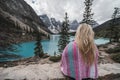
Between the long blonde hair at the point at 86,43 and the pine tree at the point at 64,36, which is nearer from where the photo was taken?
the long blonde hair at the point at 86,43

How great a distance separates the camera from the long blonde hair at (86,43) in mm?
2848

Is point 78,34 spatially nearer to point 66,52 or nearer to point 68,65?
point 66,52

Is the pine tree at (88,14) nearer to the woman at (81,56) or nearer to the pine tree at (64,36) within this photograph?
the pine tree at (64,36)

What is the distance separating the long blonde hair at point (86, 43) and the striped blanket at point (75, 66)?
8 cm

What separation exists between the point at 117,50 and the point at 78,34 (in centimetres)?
1737

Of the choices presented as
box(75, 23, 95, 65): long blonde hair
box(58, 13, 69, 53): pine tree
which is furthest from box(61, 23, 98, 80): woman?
box(58, 13, 69, 53): pine tree

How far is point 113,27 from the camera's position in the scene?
156 feet

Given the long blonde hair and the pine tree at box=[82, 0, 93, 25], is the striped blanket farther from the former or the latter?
the pine tree at box=[82, 0, 93, 25]

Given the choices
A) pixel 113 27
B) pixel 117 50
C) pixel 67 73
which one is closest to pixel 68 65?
pixel 67 73

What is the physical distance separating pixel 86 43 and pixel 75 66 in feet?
1.48

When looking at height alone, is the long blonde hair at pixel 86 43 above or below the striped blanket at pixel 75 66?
above

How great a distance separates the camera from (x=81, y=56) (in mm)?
2891

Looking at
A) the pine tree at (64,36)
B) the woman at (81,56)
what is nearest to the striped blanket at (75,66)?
the woman at (81,56)

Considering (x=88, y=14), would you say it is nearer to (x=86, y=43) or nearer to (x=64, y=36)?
(x=64, y=36)
